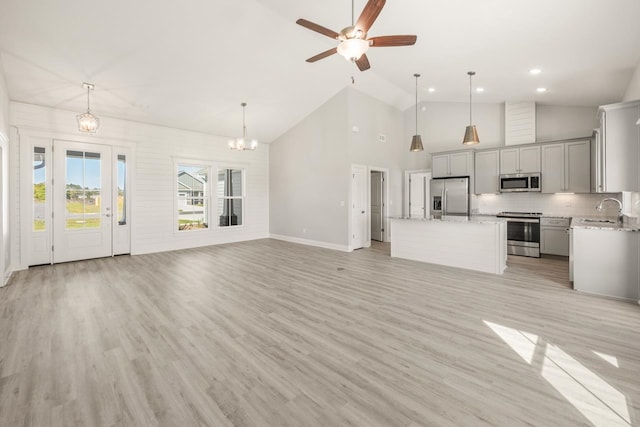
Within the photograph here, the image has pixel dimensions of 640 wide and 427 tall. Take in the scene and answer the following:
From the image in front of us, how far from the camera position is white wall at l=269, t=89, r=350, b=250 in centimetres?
702

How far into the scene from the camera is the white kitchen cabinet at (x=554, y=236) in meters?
5.97

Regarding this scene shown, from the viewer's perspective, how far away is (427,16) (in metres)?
3.74

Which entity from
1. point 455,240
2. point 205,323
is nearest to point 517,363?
point 205,323

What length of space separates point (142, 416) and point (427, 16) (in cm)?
496

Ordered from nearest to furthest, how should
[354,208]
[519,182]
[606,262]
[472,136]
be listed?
[606,262], [472,136], [519,182], [354,208]

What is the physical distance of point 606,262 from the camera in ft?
12.3

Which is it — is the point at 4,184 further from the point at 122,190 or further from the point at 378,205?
the point at 378,205

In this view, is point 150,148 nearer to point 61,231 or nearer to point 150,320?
point 61,231

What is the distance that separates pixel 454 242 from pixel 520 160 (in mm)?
2954

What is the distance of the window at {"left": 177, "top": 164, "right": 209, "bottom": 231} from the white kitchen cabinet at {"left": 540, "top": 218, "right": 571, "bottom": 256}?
8.12 metres

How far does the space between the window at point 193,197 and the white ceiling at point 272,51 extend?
1.45 meters

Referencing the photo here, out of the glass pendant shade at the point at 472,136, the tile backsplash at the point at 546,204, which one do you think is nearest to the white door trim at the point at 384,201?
the tile backsplash at the point at 546,204

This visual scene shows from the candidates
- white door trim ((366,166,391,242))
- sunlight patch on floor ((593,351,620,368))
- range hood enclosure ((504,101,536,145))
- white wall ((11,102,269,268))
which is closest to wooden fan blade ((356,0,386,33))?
sunlight patch on floor ((593,351,620,368))

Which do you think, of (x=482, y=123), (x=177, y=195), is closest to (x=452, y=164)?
(x=482, y=123)
